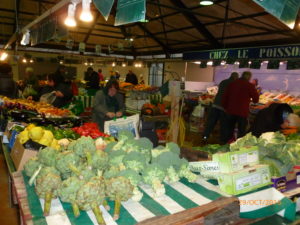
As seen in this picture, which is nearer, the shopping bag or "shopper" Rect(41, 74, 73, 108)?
the shopping bag

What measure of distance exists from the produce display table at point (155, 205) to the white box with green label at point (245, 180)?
0.18 feet

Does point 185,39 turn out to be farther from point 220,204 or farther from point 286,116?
point 220,204

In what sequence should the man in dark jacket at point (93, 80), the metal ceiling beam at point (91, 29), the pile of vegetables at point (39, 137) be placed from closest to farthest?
1. the pile of vegetables at point (39, 137)
2. the man in dark jacket at point (93, 80)
3. the metal ceiling beam at point (91, 29)

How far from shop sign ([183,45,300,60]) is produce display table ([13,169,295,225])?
500 centimetres

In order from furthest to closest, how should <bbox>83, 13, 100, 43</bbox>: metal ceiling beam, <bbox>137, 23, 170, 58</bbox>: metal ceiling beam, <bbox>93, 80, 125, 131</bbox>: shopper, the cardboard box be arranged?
<bbox>137, 23, 170, 58</bbox>: metal ceiling beam → <bbox>83, 13, 100, 43</bbox>: metal ceiling beam → <bbox>93, 80, 125, 131</bbox>: shopper → the cardboard box

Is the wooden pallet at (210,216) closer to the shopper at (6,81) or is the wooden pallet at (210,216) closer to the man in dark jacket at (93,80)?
the shopper at (6,81)

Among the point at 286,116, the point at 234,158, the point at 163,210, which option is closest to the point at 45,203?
the point at 163,210

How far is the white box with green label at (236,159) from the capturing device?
1625 mm

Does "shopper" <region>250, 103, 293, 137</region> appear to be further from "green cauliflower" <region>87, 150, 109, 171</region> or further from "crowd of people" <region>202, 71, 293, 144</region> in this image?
"green cauliflower" <region>87, 150, 109, 171</region>

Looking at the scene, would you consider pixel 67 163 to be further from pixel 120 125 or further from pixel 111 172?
pixel 120 125

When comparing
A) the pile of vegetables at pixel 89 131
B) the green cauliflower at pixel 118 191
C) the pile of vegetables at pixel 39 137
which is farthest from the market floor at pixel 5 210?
the green cauliflower at pixel 118 191

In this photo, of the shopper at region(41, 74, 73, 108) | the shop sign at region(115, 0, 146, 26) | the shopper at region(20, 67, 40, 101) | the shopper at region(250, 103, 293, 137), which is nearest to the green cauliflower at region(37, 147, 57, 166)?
the shop sign at region(115, 0, 146, 26)

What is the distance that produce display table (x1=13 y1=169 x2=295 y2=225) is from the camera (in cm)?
119

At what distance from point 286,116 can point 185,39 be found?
11.2 metres
